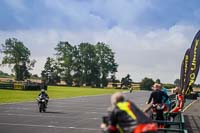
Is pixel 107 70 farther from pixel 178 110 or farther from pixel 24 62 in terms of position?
pixel 178 110

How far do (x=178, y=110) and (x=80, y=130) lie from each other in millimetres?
3916

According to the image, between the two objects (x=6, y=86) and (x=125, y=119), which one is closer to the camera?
(x=125, y=119)

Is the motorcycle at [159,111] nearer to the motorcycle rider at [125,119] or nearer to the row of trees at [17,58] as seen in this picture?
the motorcycle rider at [125,119]

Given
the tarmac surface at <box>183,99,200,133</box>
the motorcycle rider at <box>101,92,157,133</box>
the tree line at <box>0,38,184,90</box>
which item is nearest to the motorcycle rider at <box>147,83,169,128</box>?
the tarmac surface at <box>183,99,200,133</box>

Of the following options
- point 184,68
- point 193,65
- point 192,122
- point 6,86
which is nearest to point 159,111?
point 192,122

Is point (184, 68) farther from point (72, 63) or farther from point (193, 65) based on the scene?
point (72, 63)

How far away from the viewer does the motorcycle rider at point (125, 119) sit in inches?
280

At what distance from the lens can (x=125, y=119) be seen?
717cm

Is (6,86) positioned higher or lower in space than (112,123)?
higher

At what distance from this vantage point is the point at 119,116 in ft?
23.7

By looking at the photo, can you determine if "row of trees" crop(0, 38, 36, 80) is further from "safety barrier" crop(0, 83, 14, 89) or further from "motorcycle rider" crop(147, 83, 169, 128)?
"motorcycle rider" crop(147, 83, 169, 128)

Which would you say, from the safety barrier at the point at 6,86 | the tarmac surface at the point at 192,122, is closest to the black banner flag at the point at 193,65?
the tarmac surface at the point at 192,122

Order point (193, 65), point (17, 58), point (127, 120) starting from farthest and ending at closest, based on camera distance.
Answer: point (17, 58) < point (193, 65) < point (127, 120)

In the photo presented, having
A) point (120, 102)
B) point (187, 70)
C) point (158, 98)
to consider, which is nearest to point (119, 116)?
point (120, 102)
